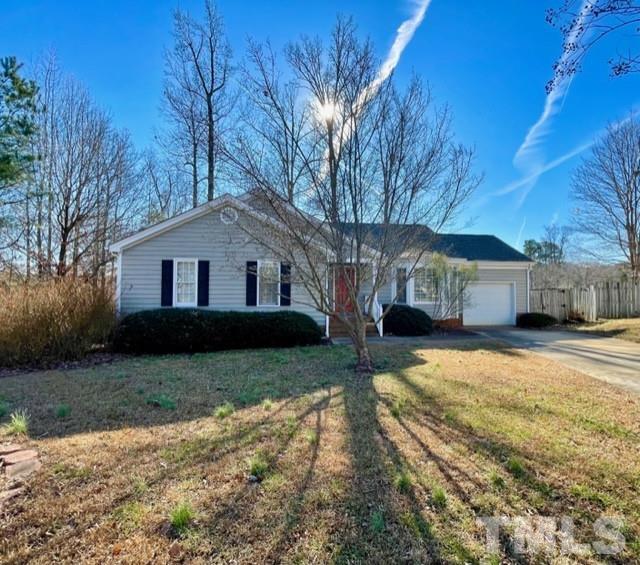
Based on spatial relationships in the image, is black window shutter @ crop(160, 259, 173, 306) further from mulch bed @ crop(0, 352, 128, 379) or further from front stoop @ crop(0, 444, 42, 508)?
front stoop @ crop(0, 444, 42, 508)

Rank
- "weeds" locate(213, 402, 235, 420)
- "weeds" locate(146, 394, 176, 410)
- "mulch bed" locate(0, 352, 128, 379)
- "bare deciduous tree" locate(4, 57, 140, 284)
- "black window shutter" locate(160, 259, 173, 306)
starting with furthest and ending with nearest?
1. "bare deciduous tree" locate(4, 57, 140, 284)
2. "black window shutter" locate(160, 259, 173, 306)
3. "mulch bed" locate(0, 352, 128, 379)
4. "weeds" locate(146, 394, 176, 410)
5. "weeds" locate(213, 402, 235, 420)

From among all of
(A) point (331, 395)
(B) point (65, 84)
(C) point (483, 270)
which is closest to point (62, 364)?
(A) point (331, 395)

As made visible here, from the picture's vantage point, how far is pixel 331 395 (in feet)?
19.0

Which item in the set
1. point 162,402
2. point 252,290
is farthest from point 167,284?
point 162,402

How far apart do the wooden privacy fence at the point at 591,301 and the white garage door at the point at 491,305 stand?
135 centimetres

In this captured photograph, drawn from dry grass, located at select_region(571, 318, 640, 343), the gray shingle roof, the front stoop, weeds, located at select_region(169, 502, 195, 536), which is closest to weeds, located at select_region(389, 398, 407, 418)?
weeds, located at select_region(169, 502, 195, 536)

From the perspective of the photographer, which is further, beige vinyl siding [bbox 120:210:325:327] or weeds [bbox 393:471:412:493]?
beige vinyl siding [bbox 120:210:325:327]

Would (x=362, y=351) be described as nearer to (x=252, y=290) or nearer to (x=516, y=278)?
(x=252, y=290)

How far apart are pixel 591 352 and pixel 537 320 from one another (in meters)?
7.28

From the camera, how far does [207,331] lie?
35.3 ft

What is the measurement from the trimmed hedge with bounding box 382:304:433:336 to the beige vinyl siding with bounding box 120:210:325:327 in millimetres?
2626

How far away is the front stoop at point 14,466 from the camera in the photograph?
9.75 ft

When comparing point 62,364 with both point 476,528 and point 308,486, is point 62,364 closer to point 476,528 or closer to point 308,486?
point 308,486

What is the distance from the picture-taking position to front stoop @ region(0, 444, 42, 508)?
9.75 ft
